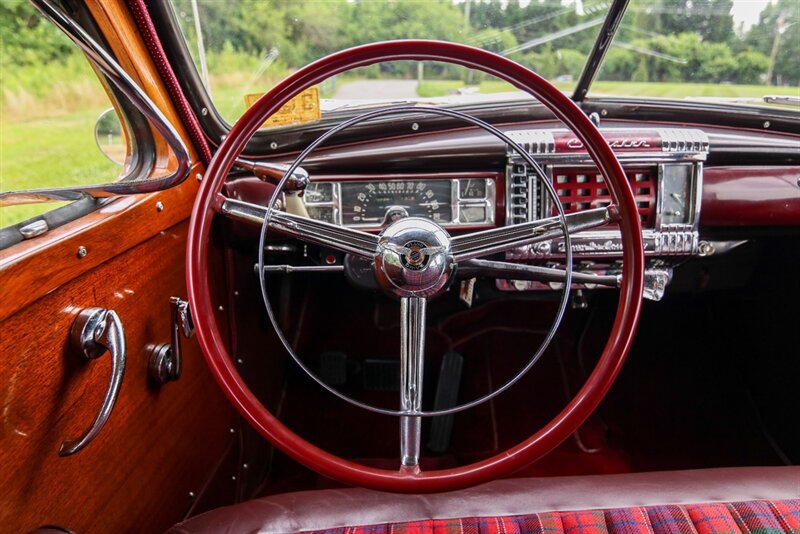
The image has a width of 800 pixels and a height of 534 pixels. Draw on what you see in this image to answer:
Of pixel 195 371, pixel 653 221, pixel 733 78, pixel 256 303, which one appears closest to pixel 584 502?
pixel 653 221

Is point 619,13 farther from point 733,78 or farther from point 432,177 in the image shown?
point 432,177

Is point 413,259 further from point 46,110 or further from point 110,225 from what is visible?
point 46,110

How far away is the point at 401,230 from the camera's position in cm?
98

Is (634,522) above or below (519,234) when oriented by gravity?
below

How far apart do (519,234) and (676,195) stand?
586mm

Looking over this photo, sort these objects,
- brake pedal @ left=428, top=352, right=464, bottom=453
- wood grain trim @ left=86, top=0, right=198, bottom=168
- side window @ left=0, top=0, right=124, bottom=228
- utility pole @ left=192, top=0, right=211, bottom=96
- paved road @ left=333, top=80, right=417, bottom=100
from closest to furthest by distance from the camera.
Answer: wood grain trim @ left=86, top=0, right=198, bottom=168, side window @ left=0, top=0, right=124, bottom=228, utility pole @ left=192, top=0, right=211, bottom=96, paved road @ left=333, top=80, right=417, bottom=100, brake pedal @ left=428, top=352, right=464, bottom=453

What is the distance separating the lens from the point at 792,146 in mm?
1492

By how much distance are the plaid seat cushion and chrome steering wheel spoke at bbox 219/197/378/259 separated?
438 mm

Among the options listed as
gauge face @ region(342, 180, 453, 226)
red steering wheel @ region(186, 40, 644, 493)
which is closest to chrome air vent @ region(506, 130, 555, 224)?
gauge face @ region(342, 180, 453, 226)

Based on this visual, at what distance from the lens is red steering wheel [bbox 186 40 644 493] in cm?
88

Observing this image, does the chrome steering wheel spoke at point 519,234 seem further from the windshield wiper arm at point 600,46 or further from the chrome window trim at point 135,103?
the windshield wiper arm at point 600,46

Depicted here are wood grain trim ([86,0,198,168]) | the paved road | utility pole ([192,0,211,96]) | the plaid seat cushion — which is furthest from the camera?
the paved road

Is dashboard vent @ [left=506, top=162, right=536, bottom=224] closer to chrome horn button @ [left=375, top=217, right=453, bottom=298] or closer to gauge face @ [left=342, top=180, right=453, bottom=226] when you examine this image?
gauge face @ [left=342, top=180, right=453, bottom=226]

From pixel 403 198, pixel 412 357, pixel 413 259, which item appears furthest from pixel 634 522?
pixel 403 198
